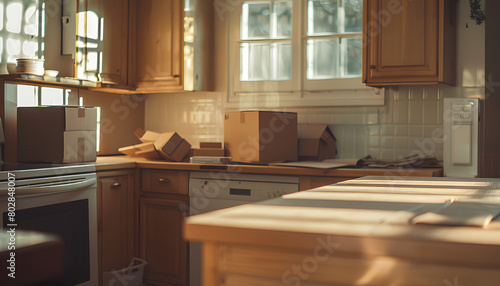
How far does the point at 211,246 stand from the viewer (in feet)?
3.12

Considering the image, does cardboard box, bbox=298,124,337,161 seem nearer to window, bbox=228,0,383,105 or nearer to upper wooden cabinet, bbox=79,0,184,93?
window, bbox=228,0,383,105

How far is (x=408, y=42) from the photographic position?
11.0 feet

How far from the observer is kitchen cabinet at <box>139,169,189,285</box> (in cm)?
369

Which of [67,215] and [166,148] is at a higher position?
[166,148]

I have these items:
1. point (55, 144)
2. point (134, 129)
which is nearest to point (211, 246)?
point (55, 144)

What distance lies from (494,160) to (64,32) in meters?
3.07

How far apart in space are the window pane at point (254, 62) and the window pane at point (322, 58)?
0.36 metres

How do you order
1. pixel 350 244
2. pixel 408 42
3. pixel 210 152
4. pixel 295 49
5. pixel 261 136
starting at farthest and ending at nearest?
1. pixel 295 49
2. pixel 210 152
3. pixel 261 136
4. pixel 408 42
5. pixel 350 244

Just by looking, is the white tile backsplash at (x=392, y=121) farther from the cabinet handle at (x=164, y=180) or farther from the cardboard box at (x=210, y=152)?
the cabinet handle at (x=164, y=180)

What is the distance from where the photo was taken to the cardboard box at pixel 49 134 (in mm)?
3404

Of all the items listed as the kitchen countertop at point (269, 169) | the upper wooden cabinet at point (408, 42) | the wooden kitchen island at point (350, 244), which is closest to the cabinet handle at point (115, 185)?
the kitchen countertop at point (269, 169)

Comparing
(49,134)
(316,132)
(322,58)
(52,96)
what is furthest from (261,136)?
(52,96)

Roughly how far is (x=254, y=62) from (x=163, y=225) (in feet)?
4.86

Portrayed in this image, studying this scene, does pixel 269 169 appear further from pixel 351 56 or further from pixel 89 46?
pixel 89 46
